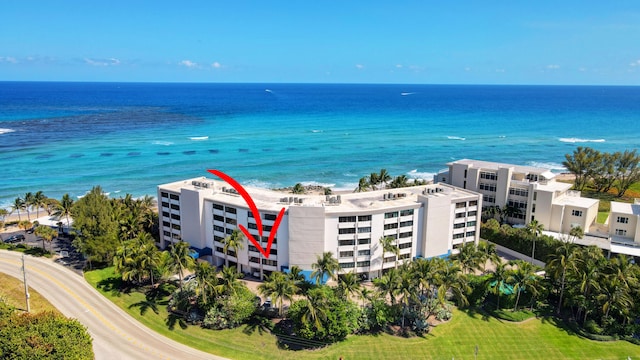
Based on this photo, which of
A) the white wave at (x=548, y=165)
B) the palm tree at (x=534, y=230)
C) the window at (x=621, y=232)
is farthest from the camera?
the white wave at (x=548, y=165)

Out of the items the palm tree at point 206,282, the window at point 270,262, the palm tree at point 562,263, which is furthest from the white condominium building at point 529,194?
the palm tree at point 206,282

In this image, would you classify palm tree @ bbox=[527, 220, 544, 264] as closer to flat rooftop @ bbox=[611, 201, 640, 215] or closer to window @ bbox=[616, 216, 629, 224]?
window @ bbox=[616, 216, 629, 224]

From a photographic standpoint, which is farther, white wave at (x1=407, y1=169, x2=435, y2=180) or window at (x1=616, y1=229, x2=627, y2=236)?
white wave at (x1=407, y1=169, x2=435, y2=180)

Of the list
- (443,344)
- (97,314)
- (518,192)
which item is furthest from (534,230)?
(97,314)

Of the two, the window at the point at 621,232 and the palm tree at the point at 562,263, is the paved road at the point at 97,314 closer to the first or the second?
the palm tree at the point at 562,263

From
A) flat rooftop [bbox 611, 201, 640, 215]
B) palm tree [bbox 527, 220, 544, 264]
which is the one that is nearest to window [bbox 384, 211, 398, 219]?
palm tree [bbox 527, 220, 544, 264]

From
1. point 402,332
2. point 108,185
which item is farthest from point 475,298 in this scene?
point 108,185

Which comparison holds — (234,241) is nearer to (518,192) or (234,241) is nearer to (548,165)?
(518,192)

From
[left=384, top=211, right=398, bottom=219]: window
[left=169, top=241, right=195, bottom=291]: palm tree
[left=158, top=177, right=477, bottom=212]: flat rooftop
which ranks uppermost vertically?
[left=158, top=177, right=477, bottom=212]: flat rooftop
